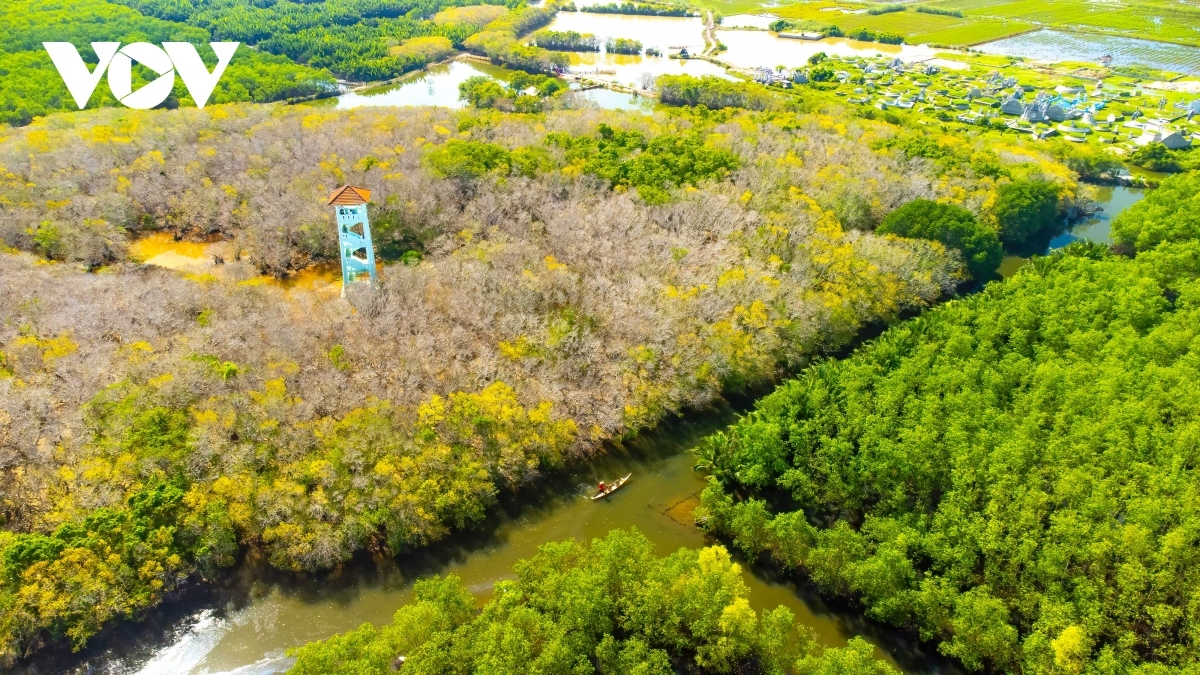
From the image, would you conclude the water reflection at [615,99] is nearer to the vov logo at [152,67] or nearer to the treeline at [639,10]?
the vov logo at [152,67]

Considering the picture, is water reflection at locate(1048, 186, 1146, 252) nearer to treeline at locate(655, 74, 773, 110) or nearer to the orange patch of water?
treeline at locate(655, 74, 773, 110)

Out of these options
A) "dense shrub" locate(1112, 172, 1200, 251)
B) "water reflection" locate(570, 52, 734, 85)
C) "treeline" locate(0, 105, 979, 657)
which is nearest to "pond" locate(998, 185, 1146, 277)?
"dense shrub" locate(1112, 172, 1200, 251)

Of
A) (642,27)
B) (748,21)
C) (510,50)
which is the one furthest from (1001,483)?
(748,21)

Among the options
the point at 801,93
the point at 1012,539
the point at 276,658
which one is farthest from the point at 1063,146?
the point at 276,658

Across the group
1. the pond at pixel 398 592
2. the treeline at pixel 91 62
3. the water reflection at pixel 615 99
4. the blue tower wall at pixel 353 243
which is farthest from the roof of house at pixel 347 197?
the water reflection at pixel 615 99

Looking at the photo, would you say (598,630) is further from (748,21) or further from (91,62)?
(748,21)

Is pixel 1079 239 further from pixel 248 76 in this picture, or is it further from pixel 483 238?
pixel 248 76
